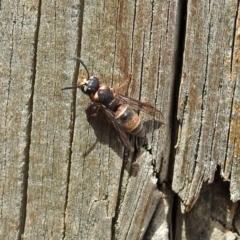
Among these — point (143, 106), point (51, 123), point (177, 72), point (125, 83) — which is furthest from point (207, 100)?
point (51, 123)

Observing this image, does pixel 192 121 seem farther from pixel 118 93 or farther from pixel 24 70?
pixel 24 70

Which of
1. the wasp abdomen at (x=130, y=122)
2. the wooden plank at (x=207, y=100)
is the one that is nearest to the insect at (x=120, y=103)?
the wasp abdomen at (x=130, y=122)

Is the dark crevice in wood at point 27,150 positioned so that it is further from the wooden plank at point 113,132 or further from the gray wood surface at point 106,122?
the wooden plank at point 113,132

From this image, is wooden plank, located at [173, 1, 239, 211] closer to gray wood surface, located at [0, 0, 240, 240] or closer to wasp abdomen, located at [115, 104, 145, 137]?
gray wood surface, located at [0, 0, 240, 240]

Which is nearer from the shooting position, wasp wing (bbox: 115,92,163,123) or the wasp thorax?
the wasp thorax

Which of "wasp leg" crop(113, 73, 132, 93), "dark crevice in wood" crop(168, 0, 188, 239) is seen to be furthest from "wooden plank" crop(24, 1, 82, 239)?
"dark crevice in wood" crop(168, 0, 188, 239)

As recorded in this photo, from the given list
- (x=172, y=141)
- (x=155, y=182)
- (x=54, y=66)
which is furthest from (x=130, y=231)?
(x=54, y=66)

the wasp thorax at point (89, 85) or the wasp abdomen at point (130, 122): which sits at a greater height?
the wasp thorax at point (89, 85)

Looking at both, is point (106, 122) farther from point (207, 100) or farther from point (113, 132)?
point (207, 100)
